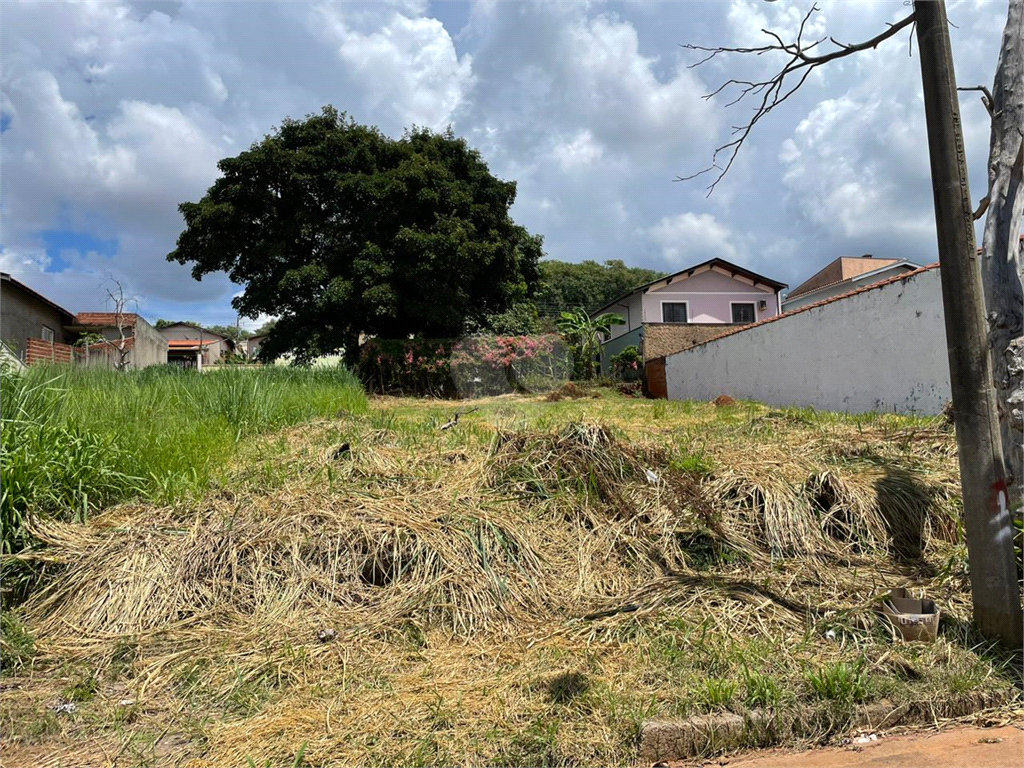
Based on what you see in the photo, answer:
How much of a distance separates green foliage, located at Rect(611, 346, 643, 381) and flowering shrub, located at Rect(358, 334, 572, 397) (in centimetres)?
350

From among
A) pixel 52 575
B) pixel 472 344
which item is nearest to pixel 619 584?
pixel 52 575

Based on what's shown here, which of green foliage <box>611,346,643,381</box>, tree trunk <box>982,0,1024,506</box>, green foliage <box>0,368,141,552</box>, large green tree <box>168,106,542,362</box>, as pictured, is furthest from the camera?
green foliage <box>611,346,643,381</box>

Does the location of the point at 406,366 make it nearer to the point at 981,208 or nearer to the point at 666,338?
the point at 666,338

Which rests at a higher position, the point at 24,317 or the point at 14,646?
the point at 24,317

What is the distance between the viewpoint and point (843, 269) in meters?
27.2

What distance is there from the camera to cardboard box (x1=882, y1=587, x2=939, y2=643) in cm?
288

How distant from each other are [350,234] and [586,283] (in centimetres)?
2941

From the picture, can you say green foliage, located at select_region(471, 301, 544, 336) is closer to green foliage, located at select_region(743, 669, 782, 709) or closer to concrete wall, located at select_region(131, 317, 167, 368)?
concrete wall, located at select_region(131, 317, 167, 368)

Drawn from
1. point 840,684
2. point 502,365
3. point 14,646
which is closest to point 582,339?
point 502,365

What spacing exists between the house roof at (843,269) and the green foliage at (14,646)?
90.8 feet

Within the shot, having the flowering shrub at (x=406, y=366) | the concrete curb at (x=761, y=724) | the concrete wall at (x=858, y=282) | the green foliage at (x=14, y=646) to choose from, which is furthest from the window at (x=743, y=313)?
the green foliage at (x=14, y=646)

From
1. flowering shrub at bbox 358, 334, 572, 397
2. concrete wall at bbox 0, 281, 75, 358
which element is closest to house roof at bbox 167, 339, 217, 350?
concrete wall at bbox 0, 281, 75, 358

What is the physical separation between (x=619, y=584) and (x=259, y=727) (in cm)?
207

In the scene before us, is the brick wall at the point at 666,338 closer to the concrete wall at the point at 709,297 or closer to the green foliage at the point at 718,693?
the concrete wall at the point at 709,297
